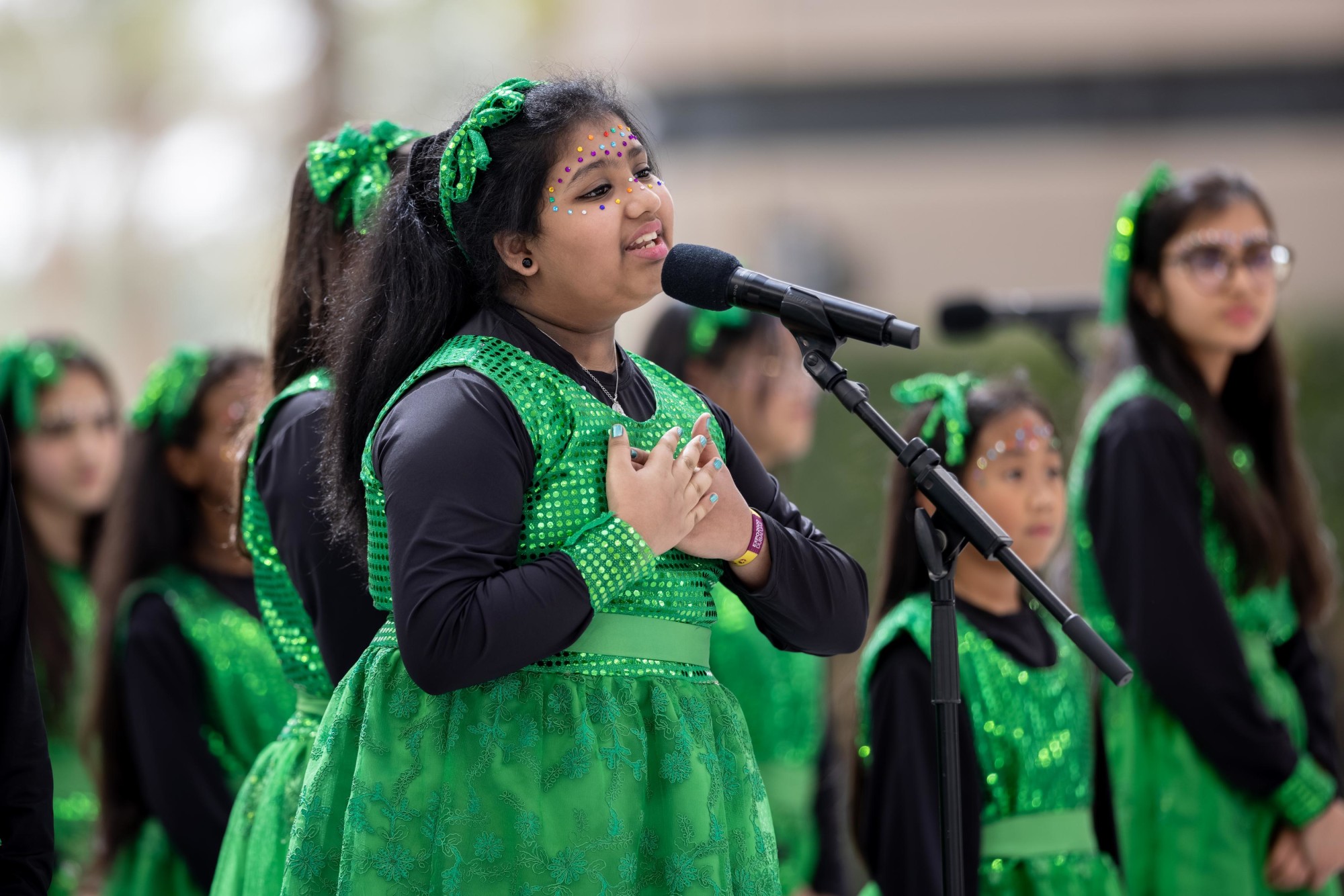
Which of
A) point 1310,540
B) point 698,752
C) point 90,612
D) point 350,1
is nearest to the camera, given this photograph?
point 698,752

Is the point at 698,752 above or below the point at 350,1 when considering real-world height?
below

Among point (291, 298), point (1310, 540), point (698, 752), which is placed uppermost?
point (291, 298)

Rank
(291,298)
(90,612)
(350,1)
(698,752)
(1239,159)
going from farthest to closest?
(350,1), (1239,159), (90,612), (291,298), (698,752)

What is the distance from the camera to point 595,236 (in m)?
2.03

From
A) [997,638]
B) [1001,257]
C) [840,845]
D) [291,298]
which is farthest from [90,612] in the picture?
[1001,257]

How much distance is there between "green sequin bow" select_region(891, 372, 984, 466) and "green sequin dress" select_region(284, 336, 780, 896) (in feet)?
3.77

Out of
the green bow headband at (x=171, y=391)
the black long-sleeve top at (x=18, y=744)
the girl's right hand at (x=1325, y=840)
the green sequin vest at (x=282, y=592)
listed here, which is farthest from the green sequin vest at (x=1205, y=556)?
the black long-sleeve top at (x=18, y=744)

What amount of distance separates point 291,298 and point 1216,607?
197 cm

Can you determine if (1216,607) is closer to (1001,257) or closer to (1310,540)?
(1310,540)

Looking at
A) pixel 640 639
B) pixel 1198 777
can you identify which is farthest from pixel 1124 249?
pixel 640 639

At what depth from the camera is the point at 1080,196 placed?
36.4 feet

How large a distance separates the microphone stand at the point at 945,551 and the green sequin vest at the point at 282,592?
0.84m

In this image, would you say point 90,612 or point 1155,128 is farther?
point 1155,128

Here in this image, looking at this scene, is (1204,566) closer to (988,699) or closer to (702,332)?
(988,699)
